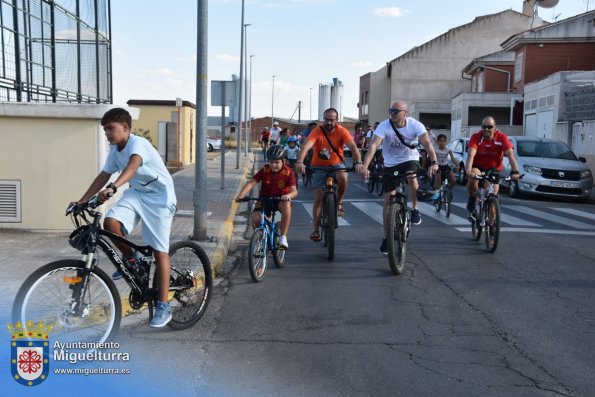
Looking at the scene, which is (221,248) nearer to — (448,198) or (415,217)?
(415,217)

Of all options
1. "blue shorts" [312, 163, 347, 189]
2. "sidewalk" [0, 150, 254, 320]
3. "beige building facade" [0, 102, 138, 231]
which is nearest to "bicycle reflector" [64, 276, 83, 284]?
"sidewalk" [0, 150, 254, 320]

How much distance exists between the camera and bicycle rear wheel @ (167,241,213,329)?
5.47 meters

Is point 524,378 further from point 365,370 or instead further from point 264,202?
point 264,202

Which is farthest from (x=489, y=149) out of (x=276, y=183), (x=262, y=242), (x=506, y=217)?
(x=262, y=242)

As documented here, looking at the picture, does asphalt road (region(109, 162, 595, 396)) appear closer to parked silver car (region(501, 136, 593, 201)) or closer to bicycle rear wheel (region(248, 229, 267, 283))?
bicycle rear wheel (region(248, 229, 267, 283))

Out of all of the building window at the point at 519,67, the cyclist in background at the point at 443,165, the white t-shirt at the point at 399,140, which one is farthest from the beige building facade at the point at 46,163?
the building window at the point at 519,67

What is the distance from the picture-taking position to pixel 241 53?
29219 mm

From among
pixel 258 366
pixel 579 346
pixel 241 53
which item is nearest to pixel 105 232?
pixel 258 366

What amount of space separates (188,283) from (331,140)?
4.08 metres

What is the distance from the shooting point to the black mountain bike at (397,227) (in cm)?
753

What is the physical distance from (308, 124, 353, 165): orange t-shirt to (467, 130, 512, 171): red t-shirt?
6.33 ft

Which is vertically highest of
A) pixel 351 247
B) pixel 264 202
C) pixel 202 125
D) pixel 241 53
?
pixel 241 53

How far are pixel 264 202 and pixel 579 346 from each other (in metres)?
3.72

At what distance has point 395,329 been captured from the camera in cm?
558
